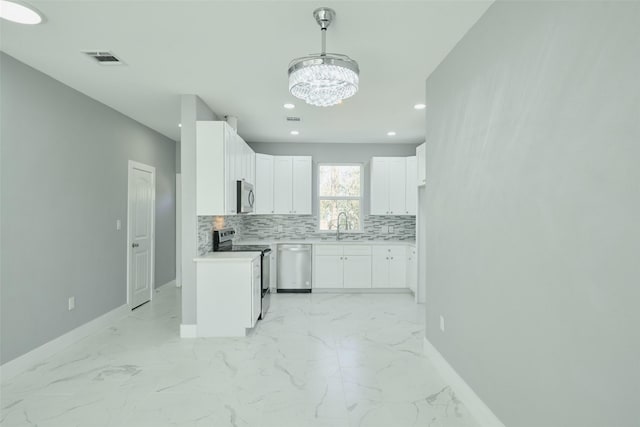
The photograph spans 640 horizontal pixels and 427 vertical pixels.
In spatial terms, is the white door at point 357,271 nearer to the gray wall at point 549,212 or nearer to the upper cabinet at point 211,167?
the upper cabinet at point 211,167

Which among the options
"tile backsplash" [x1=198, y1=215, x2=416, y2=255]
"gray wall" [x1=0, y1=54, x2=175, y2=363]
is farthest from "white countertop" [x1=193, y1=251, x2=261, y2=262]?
"tile backsplash" [x1=198, y1=215, x2=416, y2=255]

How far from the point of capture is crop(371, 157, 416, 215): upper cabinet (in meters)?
6.04

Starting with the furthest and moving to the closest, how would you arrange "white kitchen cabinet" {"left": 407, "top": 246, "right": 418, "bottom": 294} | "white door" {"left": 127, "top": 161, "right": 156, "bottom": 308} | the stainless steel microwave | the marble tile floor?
"white kitchen cabinet" {"left": 407, "top": 246, "right": 418, "bottom": 294} < "white door" {"left": 127, "top": 161, "right": 156, "bottom": 308} < the stainless steel microwave < the marble tile floor

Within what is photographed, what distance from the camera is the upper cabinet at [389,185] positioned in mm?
6035

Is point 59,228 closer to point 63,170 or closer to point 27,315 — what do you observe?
point 63,170

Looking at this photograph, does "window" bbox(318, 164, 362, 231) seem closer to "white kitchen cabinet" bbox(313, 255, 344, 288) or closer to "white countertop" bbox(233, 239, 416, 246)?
"white countertop" bbox(233, 239, 416, 246)

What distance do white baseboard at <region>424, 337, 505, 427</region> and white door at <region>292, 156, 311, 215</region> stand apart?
340 centimetres

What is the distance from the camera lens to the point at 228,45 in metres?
2.69

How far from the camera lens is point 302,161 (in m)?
6.08

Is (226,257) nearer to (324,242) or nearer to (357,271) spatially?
(324,242)

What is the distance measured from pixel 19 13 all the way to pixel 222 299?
2.79 m

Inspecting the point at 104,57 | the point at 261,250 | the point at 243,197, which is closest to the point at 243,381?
the point at 261,250

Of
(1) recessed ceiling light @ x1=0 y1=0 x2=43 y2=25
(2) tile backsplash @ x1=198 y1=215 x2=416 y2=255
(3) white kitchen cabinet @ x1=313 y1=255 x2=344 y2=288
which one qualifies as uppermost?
(1) recessed ceiling light @ x1=0 y1=0 x2=43 y2=25

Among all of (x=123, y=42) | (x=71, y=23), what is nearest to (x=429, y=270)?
(x=123, y=42)
